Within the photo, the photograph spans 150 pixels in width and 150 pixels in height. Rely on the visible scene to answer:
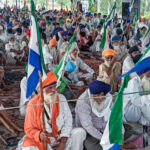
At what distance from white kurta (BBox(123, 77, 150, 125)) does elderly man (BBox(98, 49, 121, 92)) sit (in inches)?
42.5

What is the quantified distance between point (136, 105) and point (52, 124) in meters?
1.41

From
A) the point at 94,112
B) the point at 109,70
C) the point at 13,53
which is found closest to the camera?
the point at 94,112

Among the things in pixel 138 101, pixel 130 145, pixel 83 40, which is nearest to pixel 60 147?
pixel 130 145

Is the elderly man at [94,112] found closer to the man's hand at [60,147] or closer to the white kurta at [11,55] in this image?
the man's hand at [60,147]

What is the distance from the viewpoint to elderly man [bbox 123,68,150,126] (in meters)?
3.62

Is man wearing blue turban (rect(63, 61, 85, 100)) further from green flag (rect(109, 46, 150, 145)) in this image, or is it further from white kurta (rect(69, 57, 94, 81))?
green flag (rect(109, 46, 150, 145))

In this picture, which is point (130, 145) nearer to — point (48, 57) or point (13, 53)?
point (48, 57)

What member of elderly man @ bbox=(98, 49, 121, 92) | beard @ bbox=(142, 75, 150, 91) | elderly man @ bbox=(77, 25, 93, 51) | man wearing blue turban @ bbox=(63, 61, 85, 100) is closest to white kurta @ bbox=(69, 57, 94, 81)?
man wearing blue turban @ bbox=(63, 61, 85, 100)

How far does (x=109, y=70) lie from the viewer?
4.91 m

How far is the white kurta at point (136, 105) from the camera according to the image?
361cm

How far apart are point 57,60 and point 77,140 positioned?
448 centimetres

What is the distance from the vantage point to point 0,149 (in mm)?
3424

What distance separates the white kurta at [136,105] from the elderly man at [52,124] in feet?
3.41

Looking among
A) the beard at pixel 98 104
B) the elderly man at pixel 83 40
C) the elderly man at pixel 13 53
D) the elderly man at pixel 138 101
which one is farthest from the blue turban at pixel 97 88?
the elderly man at pixel 83 40
